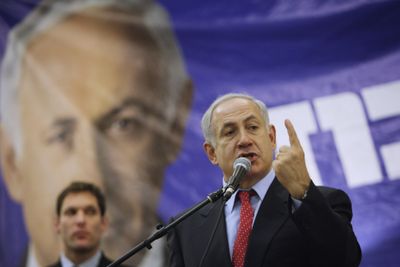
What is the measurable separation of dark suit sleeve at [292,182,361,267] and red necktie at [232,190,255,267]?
28cm

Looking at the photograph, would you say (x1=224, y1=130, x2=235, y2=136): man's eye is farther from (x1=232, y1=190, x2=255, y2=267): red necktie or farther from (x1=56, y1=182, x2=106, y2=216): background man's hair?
(x1=56, y1=182, x2=106, y2=216): background man's hair

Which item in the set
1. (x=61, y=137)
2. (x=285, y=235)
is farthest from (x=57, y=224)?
(x=285, y=235)

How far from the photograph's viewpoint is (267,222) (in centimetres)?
229

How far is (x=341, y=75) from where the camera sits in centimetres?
381

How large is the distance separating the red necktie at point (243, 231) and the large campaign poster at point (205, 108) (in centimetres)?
136

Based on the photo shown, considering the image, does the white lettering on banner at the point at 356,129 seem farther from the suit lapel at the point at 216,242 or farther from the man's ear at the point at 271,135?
the suit lapel at the point at 216,242

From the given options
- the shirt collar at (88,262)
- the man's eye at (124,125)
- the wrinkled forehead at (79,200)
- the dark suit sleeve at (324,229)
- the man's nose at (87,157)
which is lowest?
the dark suit sleeve at (324,229)

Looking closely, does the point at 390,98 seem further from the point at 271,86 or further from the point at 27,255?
the point at 27,255

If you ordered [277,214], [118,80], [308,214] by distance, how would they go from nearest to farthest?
[308,214], [277,214], [118,80]

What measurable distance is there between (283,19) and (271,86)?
16.6 inches

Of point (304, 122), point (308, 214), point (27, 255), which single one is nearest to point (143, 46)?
point (304, 122)

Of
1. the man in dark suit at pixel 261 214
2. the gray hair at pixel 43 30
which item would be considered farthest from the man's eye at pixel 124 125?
the man in dark suit at pixel 261 214

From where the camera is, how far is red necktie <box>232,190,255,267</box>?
2.30 metres

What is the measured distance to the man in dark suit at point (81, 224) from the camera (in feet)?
12.8
